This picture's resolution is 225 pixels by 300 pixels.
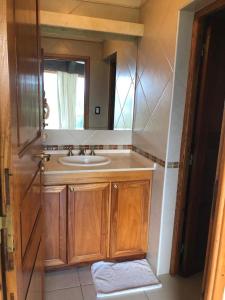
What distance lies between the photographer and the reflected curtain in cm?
220

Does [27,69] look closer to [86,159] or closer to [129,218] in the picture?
[86,159]

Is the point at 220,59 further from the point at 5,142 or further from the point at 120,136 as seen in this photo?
the point at 5,142

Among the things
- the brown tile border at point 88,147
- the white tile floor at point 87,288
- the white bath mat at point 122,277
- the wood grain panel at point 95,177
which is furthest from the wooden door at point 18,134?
the brown tile border at point 88,147

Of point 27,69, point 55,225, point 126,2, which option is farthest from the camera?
point 126,2

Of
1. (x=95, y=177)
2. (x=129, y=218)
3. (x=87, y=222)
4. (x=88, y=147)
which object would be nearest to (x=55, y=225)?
(x=87, y=222)

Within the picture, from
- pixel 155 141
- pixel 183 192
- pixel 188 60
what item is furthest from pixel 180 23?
pixel 183 192

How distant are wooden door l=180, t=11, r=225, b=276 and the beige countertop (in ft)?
1.25

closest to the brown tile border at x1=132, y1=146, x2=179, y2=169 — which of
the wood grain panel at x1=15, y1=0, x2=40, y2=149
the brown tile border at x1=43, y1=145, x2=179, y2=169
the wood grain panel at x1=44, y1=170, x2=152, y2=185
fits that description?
the brown tile border at x1=43, y1=145, x2=179, y2=169

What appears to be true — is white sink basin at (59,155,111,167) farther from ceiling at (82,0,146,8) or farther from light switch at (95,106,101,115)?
ceiling at (82,0,146,8)

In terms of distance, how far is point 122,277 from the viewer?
6.48 feet

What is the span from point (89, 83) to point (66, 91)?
0.23 m

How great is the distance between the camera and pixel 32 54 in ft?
3.66

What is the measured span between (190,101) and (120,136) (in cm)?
88

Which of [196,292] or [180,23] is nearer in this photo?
[180,23]
